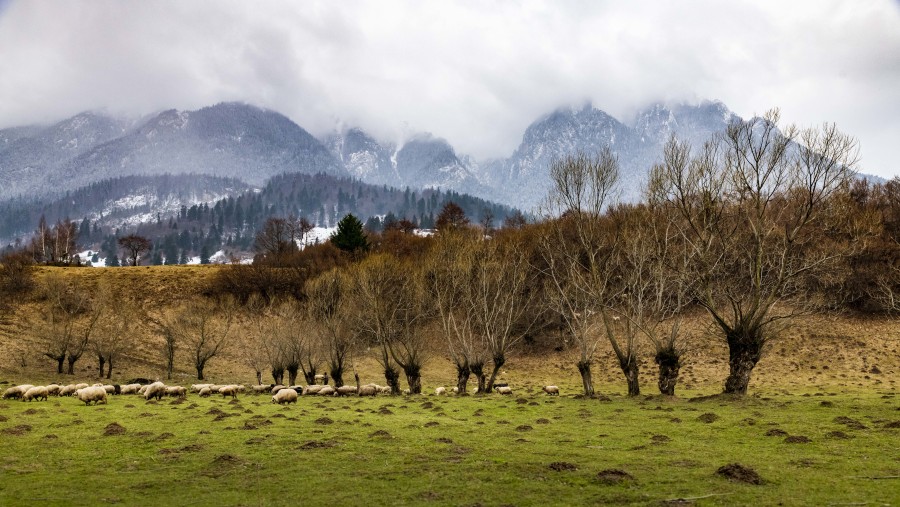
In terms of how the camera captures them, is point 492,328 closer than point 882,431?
No

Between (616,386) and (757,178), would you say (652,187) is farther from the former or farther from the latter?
(616,386)

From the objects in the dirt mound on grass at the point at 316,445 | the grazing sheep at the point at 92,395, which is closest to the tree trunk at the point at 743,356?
the dirt mound on grass at the point at 316,445

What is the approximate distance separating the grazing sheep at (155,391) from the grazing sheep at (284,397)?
304 inches

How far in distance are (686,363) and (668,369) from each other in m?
29.3

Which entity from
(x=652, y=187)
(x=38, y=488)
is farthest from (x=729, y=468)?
(x=652, y=187)

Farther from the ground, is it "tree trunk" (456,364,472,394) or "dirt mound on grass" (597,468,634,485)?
"dirt mound on grass" (597,468,634,485)

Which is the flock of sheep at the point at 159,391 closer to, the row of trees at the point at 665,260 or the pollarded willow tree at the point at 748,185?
the row of trees at the point at 665,260

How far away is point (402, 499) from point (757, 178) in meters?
27.6

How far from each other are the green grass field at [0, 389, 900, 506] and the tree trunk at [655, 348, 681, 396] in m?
4.90

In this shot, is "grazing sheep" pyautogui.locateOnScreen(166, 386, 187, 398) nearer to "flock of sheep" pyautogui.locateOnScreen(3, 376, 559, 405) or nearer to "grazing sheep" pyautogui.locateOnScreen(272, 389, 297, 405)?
"flock of sheep" pyautogui.locateOnScreen(3, 376, 559, 405)

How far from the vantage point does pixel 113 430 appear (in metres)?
20.9

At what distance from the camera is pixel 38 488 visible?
1298cm

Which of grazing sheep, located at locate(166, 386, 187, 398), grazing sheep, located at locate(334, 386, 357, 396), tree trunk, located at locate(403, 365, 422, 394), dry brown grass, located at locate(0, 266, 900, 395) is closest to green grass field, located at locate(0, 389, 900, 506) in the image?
grazing sheep, located at locate(166, 386, 187, 398)

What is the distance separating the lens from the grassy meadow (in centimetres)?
1227
